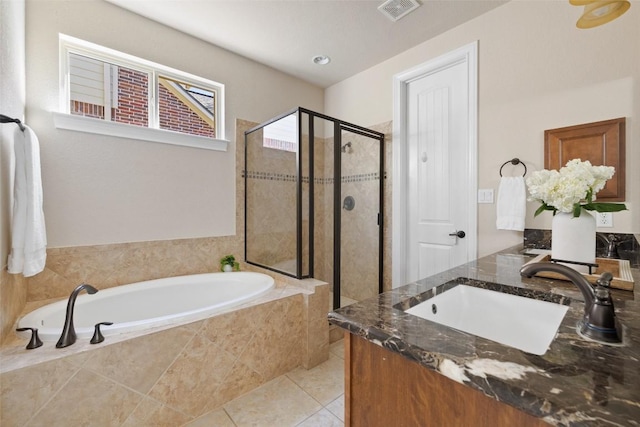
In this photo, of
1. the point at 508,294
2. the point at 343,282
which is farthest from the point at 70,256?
the point at 508,294

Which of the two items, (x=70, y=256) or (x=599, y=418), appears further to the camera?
(x=70, y=256)

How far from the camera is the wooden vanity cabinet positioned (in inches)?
19.4

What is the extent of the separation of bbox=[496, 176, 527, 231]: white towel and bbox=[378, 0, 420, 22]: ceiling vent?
4.76 feet

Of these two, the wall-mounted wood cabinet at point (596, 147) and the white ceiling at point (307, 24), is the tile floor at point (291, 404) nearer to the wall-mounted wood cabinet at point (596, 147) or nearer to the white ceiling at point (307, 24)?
the wall-mounted wood cabinet at point (596, 147)

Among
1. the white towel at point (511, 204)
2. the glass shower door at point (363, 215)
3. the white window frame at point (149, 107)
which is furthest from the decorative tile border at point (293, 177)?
the white towel at point (511, 204)

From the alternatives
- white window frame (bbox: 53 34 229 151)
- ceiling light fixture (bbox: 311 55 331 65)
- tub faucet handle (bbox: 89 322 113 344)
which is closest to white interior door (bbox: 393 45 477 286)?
ceiling light fixture (bbox: 311 55 331 65)

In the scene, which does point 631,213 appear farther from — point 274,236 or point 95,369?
point 95,369

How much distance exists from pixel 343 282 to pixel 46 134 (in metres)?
2.52

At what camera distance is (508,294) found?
96 centimetres

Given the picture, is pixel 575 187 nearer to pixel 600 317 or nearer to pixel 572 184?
pixel 572 184

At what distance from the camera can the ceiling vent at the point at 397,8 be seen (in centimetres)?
198

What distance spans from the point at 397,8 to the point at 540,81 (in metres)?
1.15

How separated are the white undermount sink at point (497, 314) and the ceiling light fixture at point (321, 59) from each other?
254cm

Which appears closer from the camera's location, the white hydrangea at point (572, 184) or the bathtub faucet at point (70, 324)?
the white hydrangea at point (572, 184)
